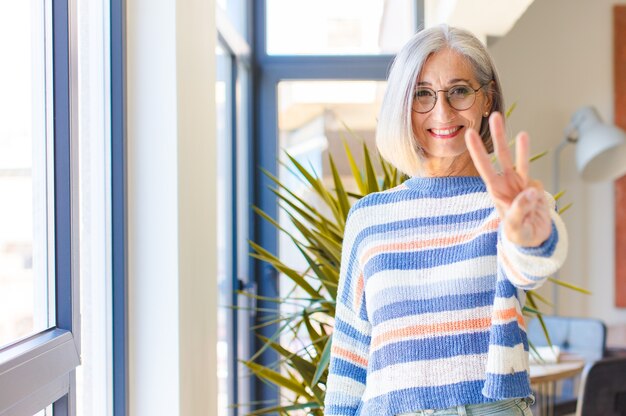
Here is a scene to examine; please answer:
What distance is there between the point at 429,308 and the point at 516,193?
30cm

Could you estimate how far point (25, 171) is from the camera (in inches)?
57.4

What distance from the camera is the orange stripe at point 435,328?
132 cm

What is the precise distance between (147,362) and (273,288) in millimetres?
2276

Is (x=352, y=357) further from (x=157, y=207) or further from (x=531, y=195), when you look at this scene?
(x=157, y=207)

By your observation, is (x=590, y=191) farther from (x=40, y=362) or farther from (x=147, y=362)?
(x=40, y=362)

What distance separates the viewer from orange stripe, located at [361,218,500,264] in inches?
51.8

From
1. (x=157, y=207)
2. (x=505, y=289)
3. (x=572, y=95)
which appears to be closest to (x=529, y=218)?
(x=505, y=289)

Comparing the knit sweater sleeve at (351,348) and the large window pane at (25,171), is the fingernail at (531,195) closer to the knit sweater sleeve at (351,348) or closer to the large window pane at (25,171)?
the knit sweater sleeve at (351,348)

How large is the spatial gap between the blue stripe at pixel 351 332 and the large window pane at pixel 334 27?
283 centimetres

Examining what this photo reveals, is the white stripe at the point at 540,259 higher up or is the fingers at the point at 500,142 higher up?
the fingers at the point at 500,142

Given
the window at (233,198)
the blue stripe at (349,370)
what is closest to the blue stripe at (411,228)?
the blue stripe at (349,370)

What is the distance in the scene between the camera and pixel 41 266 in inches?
60.8

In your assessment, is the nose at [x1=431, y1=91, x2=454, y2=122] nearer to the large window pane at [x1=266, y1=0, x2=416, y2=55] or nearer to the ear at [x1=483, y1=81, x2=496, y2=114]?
the ear at [x1=483, y1=81, x2=496, y2=114]

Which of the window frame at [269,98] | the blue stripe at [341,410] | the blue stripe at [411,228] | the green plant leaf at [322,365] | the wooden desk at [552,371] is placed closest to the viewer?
the blue stripe at [411,228]
